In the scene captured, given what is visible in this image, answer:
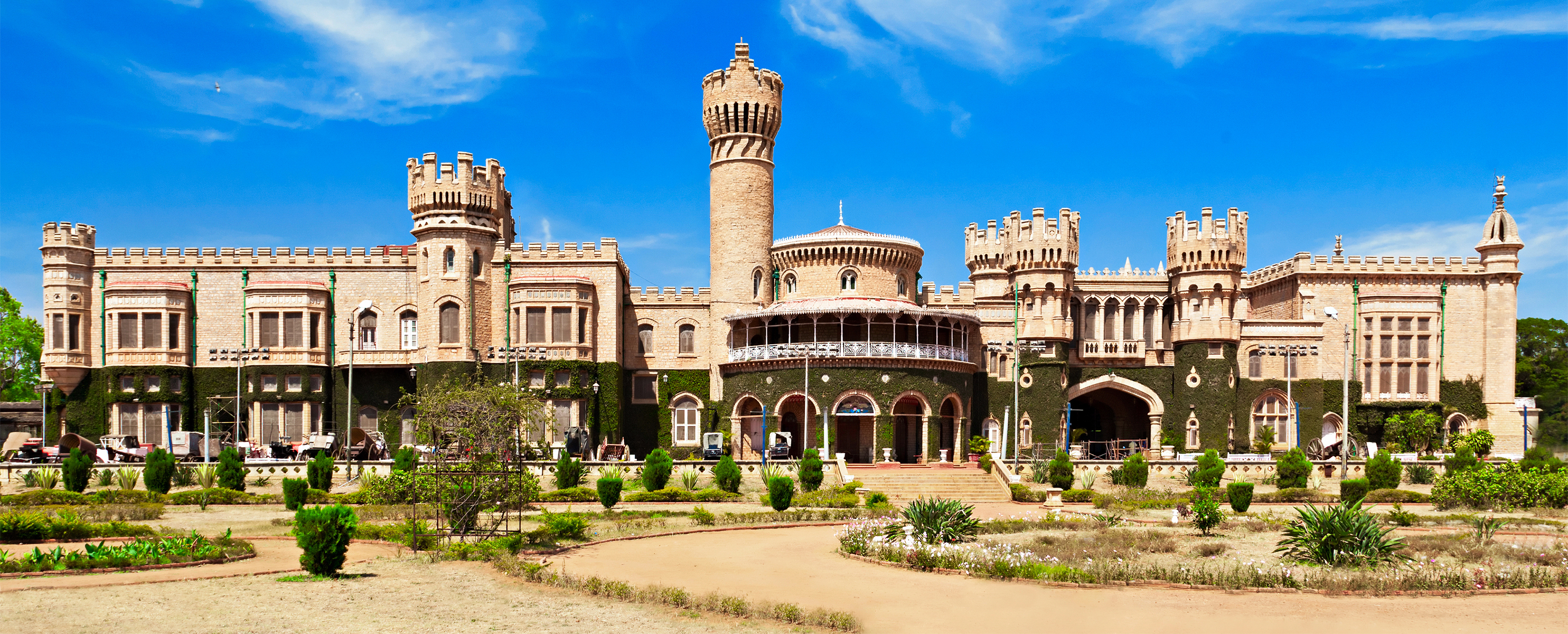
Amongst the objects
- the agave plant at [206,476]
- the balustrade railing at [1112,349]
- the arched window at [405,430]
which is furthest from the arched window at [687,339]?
the agave plant at [206,476]

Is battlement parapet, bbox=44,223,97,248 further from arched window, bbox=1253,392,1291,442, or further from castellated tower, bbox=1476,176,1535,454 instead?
castellated tower, bbox=1476,176,1535,454

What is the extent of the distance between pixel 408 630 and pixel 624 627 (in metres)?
2.90

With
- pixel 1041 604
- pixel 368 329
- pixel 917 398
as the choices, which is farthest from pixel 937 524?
pixel 368 329

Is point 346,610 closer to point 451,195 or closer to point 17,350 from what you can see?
point 451,195

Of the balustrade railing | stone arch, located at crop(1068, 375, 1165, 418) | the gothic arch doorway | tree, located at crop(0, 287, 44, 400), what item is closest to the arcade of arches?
the gothic arch doorway

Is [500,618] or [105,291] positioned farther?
[105,291]

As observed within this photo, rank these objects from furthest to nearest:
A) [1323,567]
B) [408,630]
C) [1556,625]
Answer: [1323,567] < [1556,625] < [408,630]

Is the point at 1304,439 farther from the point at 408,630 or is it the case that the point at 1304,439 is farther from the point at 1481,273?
the point at 408,630

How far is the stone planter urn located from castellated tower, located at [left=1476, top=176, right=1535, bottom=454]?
92.8ft

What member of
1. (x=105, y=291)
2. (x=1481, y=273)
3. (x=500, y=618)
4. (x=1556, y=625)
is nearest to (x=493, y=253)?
(x=105, y=291)

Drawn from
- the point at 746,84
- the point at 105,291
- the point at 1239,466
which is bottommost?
the point at 1239,466

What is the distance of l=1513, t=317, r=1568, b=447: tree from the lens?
80.0m

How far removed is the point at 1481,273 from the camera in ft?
182

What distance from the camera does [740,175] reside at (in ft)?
179
